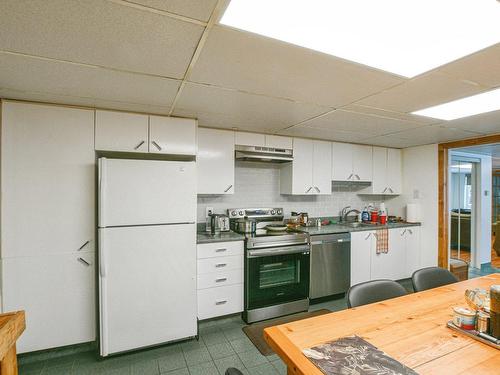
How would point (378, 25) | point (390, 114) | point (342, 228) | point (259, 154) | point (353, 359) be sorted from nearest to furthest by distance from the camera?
point (353, 359)
point (378, 25)
point (390, 114)
point (259, 154)
point (342, 228)

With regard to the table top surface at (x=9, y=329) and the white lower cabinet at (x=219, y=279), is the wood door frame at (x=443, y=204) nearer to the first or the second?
the white lower cabinet at (x=219, y=279)

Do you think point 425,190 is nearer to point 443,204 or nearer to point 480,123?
point 443,204

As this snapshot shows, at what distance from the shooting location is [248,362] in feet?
7.07

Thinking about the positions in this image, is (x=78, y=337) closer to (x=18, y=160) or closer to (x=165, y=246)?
(x=165, y=246)

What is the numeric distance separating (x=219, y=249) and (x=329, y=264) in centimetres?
150

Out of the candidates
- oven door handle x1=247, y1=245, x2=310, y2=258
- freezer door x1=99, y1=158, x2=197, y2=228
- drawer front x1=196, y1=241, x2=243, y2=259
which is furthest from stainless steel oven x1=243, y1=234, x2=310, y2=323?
freezer door x1=99, y1=158, x2=197, y2=228

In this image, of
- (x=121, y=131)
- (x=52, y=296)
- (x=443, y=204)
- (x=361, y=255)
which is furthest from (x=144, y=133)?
(x=443, y=204)

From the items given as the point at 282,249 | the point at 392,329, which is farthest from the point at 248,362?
the point at 392,329

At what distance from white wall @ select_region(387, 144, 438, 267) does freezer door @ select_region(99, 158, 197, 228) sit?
3611 millimetres

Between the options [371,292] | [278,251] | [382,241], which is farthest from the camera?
[382,241]

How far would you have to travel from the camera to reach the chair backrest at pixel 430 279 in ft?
6.52

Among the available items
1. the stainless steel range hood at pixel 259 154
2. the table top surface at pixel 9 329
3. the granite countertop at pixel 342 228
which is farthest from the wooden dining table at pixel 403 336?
the stainless steel range hood at pixel 259 154

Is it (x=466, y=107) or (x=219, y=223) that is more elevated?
(x=466, y=107)

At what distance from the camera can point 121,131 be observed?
2.37 metres
